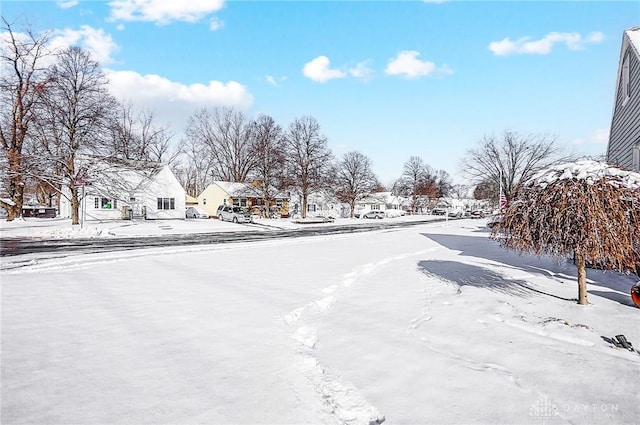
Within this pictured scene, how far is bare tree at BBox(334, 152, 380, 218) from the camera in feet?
187

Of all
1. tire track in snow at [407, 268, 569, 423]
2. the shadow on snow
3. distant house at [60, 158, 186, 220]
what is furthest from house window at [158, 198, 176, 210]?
tire track in snow at [407, 268, 569, 423]

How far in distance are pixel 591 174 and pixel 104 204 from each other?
133 ft

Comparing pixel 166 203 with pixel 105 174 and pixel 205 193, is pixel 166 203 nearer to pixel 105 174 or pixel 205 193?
pixel 205 193

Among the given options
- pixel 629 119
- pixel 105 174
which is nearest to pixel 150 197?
pixel 105 174

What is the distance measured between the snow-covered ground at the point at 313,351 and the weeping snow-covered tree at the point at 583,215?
3.81ft

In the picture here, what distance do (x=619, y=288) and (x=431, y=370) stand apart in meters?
7.08

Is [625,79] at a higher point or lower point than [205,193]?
higher

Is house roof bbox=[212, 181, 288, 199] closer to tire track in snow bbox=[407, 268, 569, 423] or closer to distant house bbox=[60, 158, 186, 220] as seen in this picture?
distant house bbox=[60, 158, 186, 220]

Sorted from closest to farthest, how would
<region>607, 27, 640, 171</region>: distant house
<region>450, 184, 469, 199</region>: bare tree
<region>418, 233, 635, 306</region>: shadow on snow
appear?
<region>418, 233, 635, 306</region>: shadow on snow
<region>607, 27, 640, 171</region>: distant house
<region>450, 184, 469, 199</region>: bare tree

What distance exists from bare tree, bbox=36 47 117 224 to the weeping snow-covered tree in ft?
88.7

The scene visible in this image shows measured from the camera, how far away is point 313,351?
469cm

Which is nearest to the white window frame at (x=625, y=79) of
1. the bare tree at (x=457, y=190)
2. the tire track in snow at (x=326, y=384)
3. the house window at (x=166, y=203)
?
the tire track in snow at (x=326, y=384)

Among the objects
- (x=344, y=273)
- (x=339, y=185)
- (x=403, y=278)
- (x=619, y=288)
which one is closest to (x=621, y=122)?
(x=619, y=288)

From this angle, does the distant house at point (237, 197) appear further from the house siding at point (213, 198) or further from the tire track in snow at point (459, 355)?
the tire track in snow at point (459, 355)
